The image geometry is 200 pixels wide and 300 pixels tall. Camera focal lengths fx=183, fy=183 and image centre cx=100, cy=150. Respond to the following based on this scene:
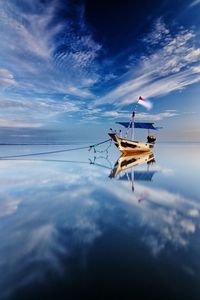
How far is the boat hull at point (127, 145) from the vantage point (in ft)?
109

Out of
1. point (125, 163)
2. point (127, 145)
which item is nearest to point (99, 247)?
point (125, 163)

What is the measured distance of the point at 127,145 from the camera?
114ft

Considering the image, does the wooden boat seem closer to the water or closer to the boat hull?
the water

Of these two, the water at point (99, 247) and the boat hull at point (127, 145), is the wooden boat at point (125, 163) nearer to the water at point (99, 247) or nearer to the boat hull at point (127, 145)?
the water at point (99, 247)

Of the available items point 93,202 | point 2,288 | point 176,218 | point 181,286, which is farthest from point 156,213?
point 2,288

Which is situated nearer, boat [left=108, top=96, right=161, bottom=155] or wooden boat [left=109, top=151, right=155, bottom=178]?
wooden boat [left=109, top=151, right=155, bottom=178]

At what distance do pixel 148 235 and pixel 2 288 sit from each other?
3337mm

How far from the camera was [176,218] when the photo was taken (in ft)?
19.2

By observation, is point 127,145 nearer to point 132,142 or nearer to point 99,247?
point 132,142

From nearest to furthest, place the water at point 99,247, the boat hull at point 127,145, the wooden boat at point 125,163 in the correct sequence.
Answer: the water at point 99,247, the wooden boat at point 125,163, the boat hull at point 127,145

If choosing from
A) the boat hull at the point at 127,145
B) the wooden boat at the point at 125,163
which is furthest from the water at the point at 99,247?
the boat hull at the point at 127,145

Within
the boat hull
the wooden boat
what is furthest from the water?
the boat hull

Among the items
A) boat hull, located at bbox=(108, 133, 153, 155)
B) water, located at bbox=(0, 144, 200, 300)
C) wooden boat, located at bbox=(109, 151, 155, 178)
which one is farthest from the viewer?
boat hull, located at bbox=(108, 133, 153, 155)

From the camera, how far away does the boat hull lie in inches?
1314
